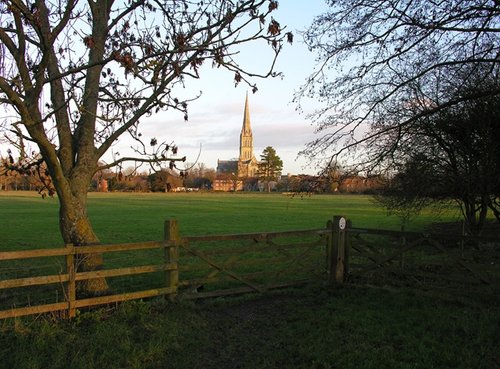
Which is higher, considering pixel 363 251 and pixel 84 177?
pixel 84 177

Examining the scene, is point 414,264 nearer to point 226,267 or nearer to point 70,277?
point 226,267

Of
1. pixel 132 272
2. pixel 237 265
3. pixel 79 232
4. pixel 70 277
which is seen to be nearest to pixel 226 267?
pixel 237 265

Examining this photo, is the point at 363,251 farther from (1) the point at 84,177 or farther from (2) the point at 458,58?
(1) the point at 84,177

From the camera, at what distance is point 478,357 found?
559cm

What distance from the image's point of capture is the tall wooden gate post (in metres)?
9.98

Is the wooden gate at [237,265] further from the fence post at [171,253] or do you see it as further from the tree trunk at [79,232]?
the tree trunk at [79,232]

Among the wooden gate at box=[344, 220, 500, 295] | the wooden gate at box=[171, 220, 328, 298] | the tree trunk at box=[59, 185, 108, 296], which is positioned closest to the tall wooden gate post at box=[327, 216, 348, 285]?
the wooden gate at box=[344, 220, 500, 295]

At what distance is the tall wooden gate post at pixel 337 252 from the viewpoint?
32.8 feet

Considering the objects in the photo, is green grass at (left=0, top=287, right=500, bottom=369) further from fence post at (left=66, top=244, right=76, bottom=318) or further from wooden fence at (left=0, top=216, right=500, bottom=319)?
wooden fence at (left=0, top=216, right=500, bottom=319)

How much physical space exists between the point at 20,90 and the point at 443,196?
1590cm

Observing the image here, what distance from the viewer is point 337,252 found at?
10031 millimetres

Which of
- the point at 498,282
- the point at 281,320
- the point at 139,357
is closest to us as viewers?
the point at 139,357

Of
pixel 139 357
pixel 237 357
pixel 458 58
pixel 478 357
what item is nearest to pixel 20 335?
pixel 139 357

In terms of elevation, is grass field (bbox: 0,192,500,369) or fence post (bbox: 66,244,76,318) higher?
fence post (bbox: 66,244,76,318)
